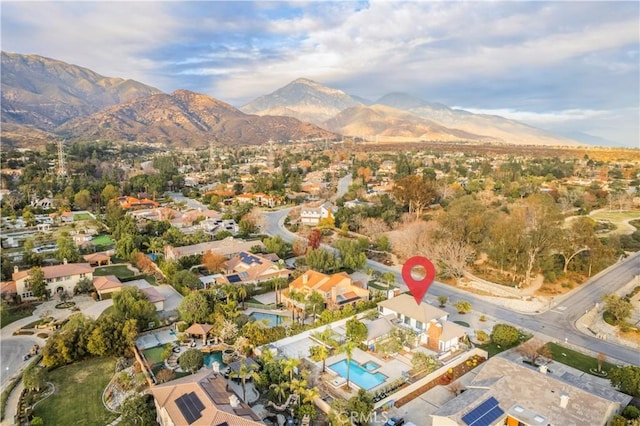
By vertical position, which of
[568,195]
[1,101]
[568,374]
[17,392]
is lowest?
[17,392]

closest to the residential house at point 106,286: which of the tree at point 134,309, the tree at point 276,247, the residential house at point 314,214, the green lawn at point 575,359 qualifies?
the tree at point 134,309

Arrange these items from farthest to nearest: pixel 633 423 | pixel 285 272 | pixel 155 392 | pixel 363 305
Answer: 1. pixel 285 272
2. pixel 363 305
3. pixel 155 392
4. pixel 633 423

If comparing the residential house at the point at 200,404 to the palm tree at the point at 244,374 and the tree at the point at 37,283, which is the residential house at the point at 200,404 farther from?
the tree at the point at 37,283

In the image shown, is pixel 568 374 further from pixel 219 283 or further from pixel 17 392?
pixel 17 392

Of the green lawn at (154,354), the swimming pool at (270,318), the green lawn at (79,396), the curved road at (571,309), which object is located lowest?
the green lawn at (79,396)

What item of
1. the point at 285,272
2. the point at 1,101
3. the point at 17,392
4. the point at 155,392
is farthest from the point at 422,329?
the point at 1,101

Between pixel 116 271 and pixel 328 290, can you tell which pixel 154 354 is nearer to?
pixel 328 290

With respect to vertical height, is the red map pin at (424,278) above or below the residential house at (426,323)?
above
